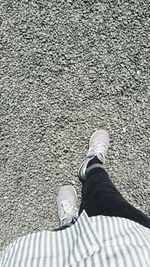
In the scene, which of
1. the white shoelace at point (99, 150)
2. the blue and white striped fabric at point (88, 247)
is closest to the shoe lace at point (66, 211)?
the white shoelace at point (99, 150)

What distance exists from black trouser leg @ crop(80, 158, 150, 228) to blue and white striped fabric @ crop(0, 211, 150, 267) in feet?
0.51

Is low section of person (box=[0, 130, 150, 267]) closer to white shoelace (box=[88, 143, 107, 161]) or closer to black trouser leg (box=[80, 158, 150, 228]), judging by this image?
black trouser leg (box=[80, 158, 150, 228])

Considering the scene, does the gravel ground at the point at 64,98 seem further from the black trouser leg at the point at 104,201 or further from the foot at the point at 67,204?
the black trouser leg at the point at 104,201

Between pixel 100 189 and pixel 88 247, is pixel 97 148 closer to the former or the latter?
pixel 100 189

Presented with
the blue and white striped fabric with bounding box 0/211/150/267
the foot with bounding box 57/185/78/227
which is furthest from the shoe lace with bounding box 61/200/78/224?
the blue and white striped fabric with bounding box 0/211/150/267

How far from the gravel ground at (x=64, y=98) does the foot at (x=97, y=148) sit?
3cm

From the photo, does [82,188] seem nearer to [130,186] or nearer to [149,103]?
[130,186]

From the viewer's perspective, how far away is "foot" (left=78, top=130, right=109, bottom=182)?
1.66 metres

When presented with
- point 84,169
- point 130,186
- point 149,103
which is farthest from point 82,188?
point 149,103

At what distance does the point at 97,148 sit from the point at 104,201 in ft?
1.16

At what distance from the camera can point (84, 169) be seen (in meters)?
1.68

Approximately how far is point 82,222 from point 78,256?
0.14 meters

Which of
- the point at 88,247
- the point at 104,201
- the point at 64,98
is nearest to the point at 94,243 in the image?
the point at 88,247

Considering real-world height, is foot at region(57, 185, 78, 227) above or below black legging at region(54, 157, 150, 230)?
below
